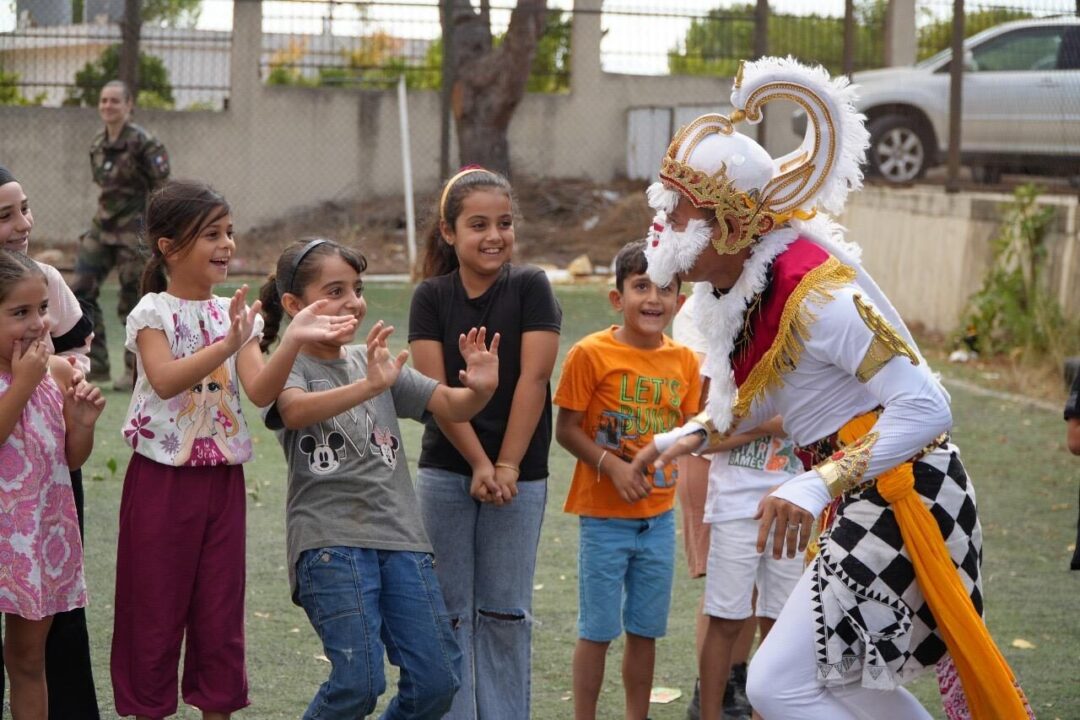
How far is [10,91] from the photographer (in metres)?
16.3

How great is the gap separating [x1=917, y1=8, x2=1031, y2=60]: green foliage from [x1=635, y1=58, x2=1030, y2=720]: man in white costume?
10069 mm

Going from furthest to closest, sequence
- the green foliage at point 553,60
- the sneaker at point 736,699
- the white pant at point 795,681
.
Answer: the green foliage at point 553,60 < the sneaker at point 736,699 < the white pant at point 795,681

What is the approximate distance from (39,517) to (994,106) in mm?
11445

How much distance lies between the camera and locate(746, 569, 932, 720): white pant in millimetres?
3441

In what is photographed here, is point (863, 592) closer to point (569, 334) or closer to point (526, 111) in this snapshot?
point (569, 334)

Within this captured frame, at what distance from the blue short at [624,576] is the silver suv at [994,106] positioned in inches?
323

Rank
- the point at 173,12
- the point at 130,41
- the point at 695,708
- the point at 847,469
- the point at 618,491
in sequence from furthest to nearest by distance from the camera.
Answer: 1. the point at 173,12
2. the point at 130,41
3. the point at 695,708
4. the point at 618,491
5. the point at 847,469

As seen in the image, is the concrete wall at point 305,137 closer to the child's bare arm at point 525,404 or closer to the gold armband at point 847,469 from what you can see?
the child's bare arm at point 525,404

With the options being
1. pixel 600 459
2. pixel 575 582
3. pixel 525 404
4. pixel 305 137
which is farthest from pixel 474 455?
pixel 305 137

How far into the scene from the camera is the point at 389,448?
384cm

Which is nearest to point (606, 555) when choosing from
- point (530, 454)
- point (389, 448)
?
point (530, 454)

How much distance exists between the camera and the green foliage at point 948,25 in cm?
1445

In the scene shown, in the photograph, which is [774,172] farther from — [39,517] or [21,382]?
[39,517]

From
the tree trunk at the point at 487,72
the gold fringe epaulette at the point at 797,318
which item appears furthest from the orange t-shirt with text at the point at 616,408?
the tree trunk at the point at 487,72
